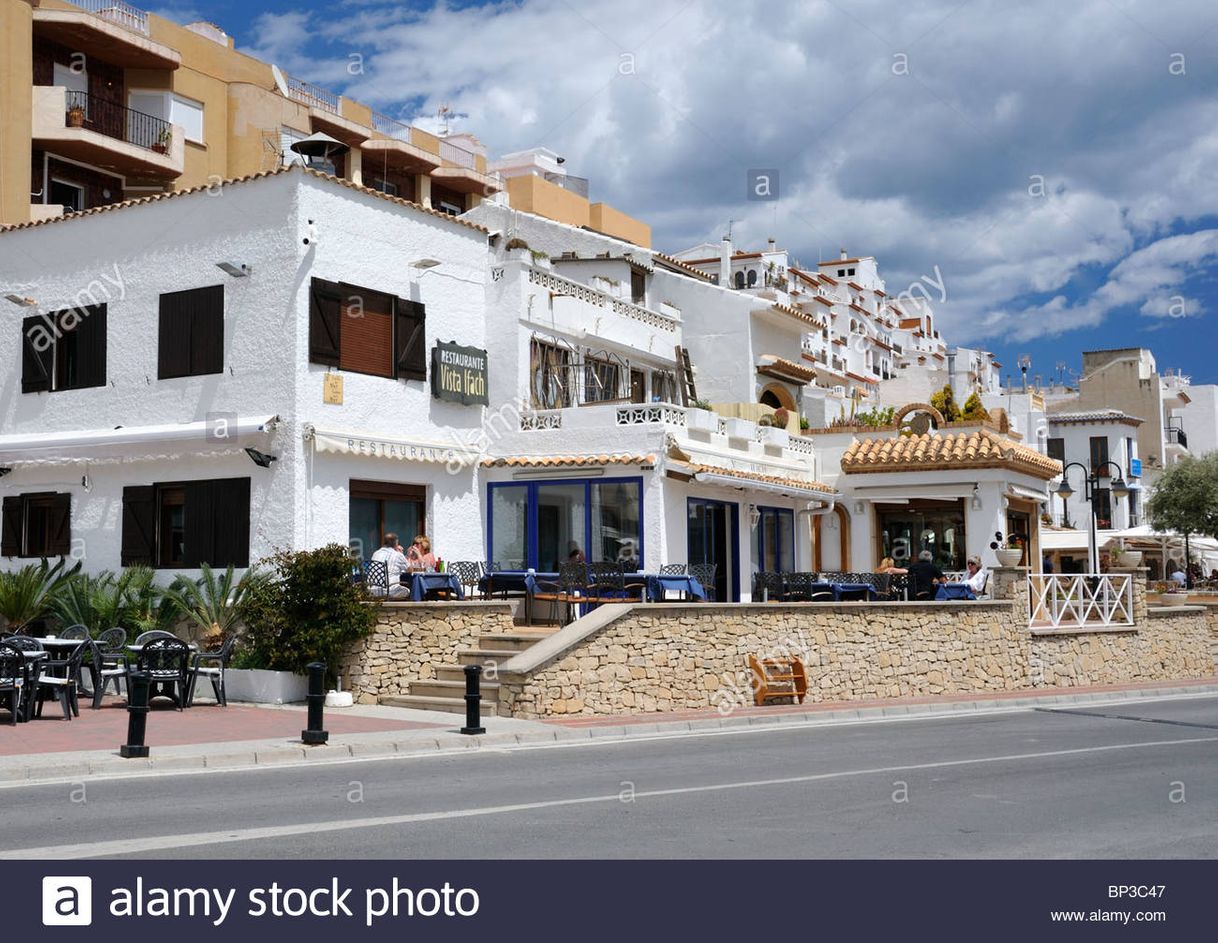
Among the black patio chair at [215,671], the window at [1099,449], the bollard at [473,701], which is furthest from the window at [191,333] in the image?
the window at [1099,449]

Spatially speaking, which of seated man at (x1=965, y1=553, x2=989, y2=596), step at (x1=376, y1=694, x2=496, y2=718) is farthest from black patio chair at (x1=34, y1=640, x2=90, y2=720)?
seated man at (x1=965, y1=553, x2=989, y2=596)

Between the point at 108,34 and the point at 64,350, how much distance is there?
13.0 meters

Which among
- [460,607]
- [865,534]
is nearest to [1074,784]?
[460,607]

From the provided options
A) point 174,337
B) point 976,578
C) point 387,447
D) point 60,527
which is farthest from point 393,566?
point 976,578

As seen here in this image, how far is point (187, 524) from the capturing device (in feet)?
72.3

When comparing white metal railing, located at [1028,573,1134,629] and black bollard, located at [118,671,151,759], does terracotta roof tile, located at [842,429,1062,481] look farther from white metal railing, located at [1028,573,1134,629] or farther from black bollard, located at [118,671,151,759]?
black bollard, located at [118,671,151,759]

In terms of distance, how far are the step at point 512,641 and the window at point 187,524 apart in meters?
4.54

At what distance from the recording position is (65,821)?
32.5 feet

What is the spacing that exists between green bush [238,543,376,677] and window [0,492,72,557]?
6290mm

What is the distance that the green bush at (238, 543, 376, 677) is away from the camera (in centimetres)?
1895

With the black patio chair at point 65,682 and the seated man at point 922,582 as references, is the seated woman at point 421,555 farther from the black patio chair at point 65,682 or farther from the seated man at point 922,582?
the seated man at point 922,582

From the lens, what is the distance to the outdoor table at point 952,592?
80.9 ft
